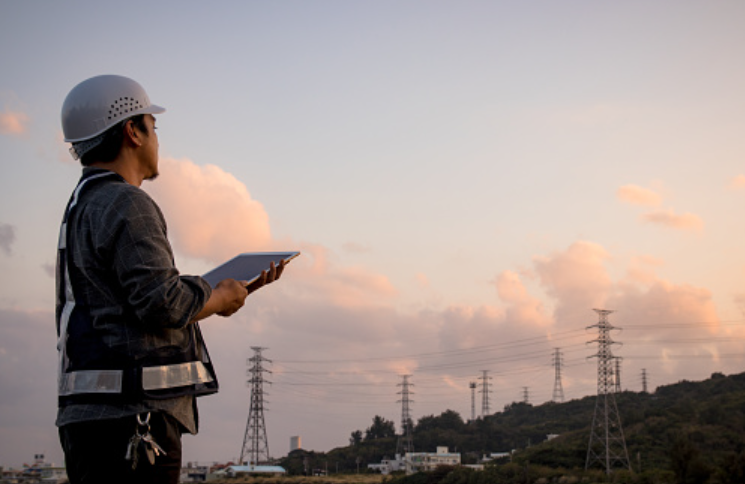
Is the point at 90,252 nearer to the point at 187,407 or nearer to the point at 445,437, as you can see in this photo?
the point at 187,407

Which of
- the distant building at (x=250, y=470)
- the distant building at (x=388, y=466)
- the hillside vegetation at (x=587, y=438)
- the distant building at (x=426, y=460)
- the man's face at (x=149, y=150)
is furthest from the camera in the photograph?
the distant building at (x=388, y=466)

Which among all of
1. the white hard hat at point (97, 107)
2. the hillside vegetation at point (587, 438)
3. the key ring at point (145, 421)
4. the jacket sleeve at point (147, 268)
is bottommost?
the hillside vegetation at point (587, 438)

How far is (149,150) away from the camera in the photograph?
151 inches

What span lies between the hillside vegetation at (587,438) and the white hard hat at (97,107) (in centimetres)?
4577

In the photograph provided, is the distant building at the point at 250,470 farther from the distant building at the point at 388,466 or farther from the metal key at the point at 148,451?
the metal key at the point at 148,451

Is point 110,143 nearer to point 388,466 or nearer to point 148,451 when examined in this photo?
point 148,451

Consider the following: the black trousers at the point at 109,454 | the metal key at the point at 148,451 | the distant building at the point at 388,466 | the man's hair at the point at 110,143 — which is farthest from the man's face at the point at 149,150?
the distant building at the point at 388,466

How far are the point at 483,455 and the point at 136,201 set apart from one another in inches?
4032

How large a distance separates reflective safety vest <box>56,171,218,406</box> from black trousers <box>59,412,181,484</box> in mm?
101

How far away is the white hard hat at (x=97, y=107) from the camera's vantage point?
12.2ft

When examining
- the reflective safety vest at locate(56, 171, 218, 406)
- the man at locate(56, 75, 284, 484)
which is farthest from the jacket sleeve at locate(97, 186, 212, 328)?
the reflective safety vest at locate(56, 171, 218, 406)

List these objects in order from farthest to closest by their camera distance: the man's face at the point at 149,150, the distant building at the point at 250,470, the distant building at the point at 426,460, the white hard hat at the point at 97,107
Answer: the distant building at the point at 250,470, the distant building at the point at 426,460, the man's face at the point at 149,150, the white hard hat at the point at 97,107

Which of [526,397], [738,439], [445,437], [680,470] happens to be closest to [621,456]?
[738,439]

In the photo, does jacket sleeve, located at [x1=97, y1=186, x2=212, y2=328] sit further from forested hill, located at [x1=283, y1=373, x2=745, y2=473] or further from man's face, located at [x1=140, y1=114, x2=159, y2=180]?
forested hill, located at [x1=283, y1=373, x2=745, y2=473]
